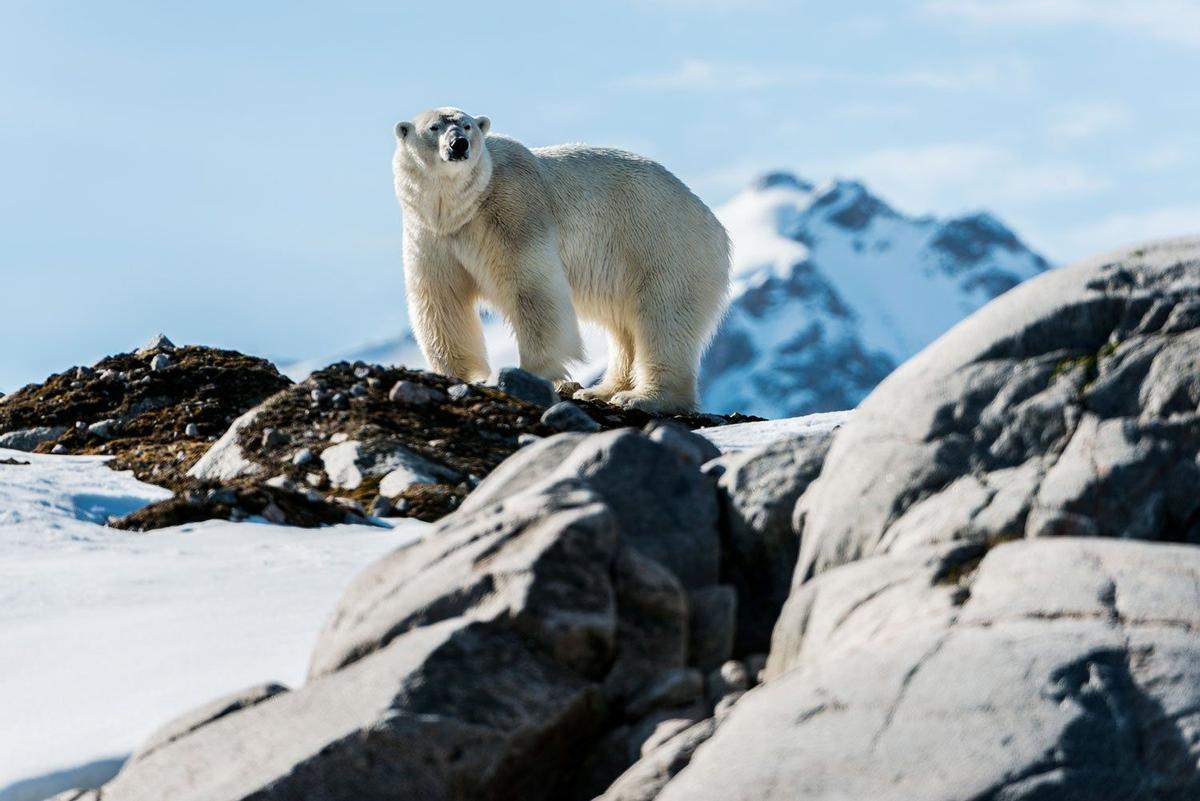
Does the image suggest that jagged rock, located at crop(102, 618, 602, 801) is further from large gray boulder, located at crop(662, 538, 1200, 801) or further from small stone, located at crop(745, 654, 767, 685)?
large gray boulder, located at crop(662, 538, 1200, 801)

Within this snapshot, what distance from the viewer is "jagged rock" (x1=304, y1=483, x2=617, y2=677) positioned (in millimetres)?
6383

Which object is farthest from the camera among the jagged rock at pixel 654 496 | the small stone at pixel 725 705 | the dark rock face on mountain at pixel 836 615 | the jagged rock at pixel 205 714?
the jagged rock at pixel 654 496

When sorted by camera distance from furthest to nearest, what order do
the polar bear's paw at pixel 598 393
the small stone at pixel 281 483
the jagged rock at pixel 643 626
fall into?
1. the polar bear's paw at pixel 598 393
2. the small stone at pixel 281 483
3. the jagged rock at pixel 643 626

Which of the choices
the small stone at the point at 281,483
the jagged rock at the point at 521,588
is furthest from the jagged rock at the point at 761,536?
Answer: the small stone at the point at 281,483

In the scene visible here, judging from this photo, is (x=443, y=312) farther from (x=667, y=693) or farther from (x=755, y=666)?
(x=667, y=693)

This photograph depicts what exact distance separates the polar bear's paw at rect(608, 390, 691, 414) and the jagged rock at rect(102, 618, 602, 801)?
10705 millimetres

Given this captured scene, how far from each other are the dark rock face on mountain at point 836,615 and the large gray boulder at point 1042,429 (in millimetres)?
11

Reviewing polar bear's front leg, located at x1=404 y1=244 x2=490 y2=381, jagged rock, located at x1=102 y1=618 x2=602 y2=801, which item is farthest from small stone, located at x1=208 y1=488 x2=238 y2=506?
polar bear's front leg, located at x1=404 y1=244 x2=490 y2=381

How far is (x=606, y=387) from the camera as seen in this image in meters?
18.3

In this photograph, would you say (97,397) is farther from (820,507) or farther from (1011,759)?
(1011,759)

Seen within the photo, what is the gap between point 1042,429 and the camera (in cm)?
667

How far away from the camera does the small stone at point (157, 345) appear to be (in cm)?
1777

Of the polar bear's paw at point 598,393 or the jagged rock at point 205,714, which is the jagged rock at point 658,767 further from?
the polar bear's paw at point 598,393

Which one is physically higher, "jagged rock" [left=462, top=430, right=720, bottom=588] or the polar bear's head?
the polar bear's head
